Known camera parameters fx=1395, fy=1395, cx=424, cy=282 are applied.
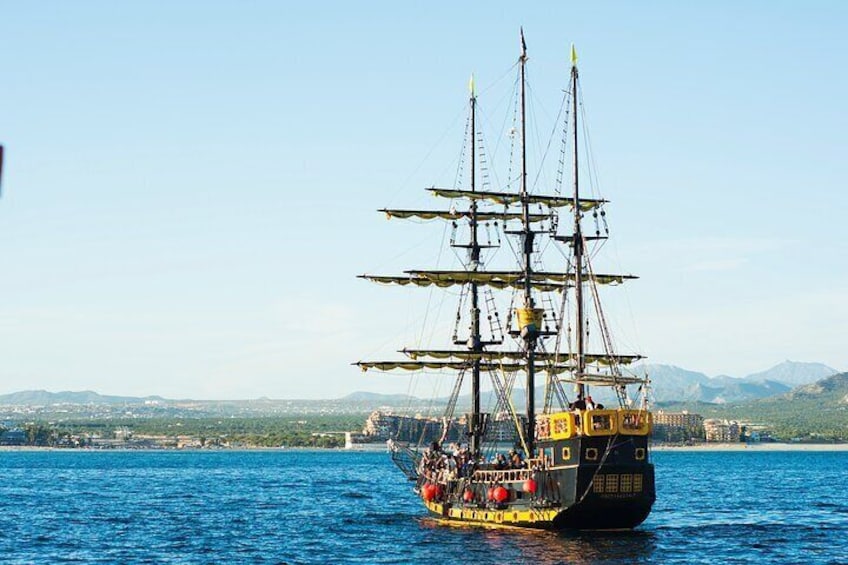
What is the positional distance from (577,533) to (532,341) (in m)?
15.8

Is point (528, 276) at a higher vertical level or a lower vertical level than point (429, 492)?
higher

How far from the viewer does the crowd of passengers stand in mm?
78188

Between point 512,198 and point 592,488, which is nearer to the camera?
point 592,488

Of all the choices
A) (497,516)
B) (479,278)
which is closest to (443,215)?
(479,278)

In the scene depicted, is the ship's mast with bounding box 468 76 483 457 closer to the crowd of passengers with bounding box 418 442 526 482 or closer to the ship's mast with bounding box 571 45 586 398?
the crowd of passengers with bounding box 418 442 526 482

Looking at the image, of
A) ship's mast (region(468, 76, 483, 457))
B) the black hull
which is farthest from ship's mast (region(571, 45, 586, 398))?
ship's mast (region(468, 76, 483, 457))

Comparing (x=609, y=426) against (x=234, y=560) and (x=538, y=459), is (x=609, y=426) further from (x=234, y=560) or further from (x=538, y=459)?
(x=234, y=560)

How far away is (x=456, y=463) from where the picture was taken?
8394 centimetres

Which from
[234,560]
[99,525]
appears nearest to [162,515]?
[99,525]

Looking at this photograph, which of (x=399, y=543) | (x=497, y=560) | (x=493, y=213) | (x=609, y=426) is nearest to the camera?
(x=497, y=560)

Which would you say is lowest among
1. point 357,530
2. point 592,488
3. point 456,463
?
point 357,530

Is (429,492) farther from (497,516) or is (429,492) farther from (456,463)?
(497,516)

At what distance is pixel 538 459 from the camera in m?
72.5

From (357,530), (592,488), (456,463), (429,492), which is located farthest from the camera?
(429,492)
